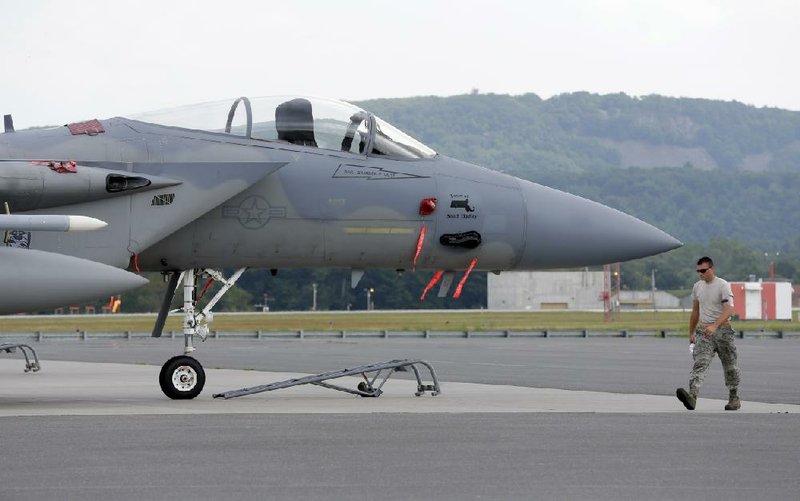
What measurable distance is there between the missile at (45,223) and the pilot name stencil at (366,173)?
3.57 metres

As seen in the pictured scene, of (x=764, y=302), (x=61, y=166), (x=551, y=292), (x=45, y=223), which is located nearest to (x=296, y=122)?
(x=61, y=166)

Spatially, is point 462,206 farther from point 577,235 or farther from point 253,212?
point 253,212

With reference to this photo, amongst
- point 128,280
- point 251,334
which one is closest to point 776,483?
point 128,280

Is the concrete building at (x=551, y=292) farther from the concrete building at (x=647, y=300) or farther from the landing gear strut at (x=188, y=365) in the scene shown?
the landing gear strut at (x=188, y=365)

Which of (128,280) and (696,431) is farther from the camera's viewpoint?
(128,280)

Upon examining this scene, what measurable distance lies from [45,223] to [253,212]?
10.3 feet

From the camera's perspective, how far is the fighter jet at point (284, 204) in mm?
16516

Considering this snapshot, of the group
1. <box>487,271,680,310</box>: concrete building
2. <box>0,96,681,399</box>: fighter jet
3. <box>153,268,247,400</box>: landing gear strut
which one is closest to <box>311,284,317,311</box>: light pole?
<box>487,271,680,310</box>: concrete building

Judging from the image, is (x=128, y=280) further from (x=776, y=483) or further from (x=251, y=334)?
(x=251, y=334)

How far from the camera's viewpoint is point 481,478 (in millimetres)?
9773

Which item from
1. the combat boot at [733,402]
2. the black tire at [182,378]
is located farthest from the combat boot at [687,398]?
the black tire at [182,378]

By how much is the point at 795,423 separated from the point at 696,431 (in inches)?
58.2

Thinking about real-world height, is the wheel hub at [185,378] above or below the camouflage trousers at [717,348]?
below

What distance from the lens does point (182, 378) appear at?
17.0 metres
